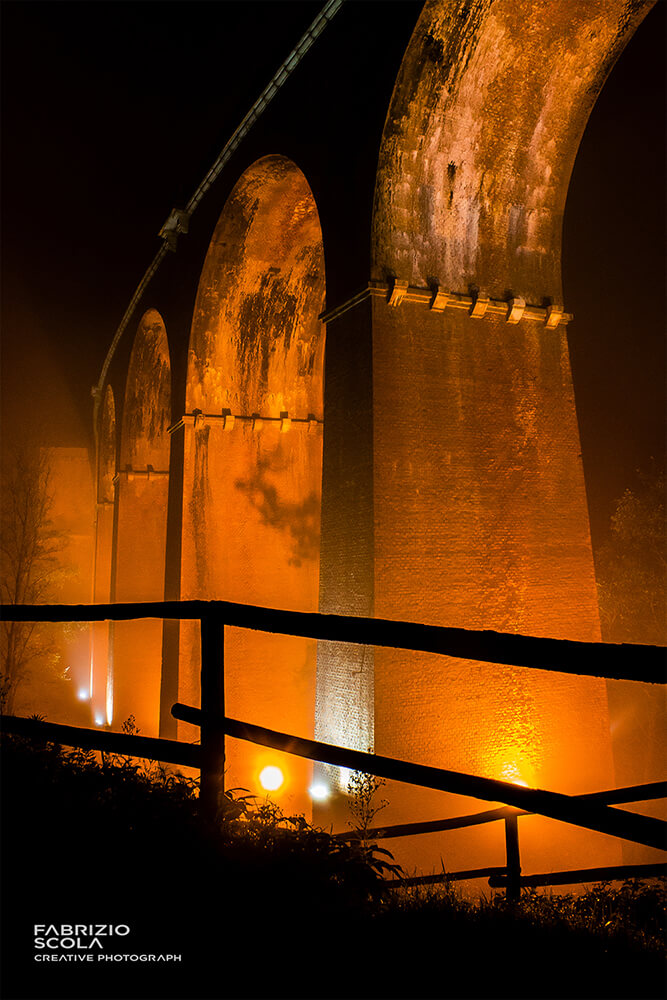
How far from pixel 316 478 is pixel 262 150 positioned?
4.99 meters

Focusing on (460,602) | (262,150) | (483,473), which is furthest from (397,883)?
(262,150)

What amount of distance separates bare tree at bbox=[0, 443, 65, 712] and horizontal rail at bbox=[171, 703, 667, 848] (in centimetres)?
1950

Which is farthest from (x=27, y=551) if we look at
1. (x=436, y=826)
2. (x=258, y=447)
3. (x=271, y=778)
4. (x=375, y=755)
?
(x=375, y=755)

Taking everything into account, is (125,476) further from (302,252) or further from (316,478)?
(302,252)

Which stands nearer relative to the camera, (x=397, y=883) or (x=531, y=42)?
(x=397, y=883)

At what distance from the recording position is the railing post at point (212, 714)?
242cm

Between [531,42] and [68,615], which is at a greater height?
[531,42]

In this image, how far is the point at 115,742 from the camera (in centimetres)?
283

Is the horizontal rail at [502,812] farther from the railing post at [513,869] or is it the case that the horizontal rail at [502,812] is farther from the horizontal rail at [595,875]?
the horizontal rail at [595,875]

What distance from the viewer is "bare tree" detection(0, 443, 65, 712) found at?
20.8m

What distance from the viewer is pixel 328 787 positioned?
7219 millimetres

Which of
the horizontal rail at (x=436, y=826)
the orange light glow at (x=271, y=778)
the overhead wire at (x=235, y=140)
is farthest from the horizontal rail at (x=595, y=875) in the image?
the overhead wire at (x=235, y=140)

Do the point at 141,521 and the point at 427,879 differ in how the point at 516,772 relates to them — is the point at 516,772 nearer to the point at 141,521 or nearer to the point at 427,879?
the point at 427,879

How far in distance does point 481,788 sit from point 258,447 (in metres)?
9.89
